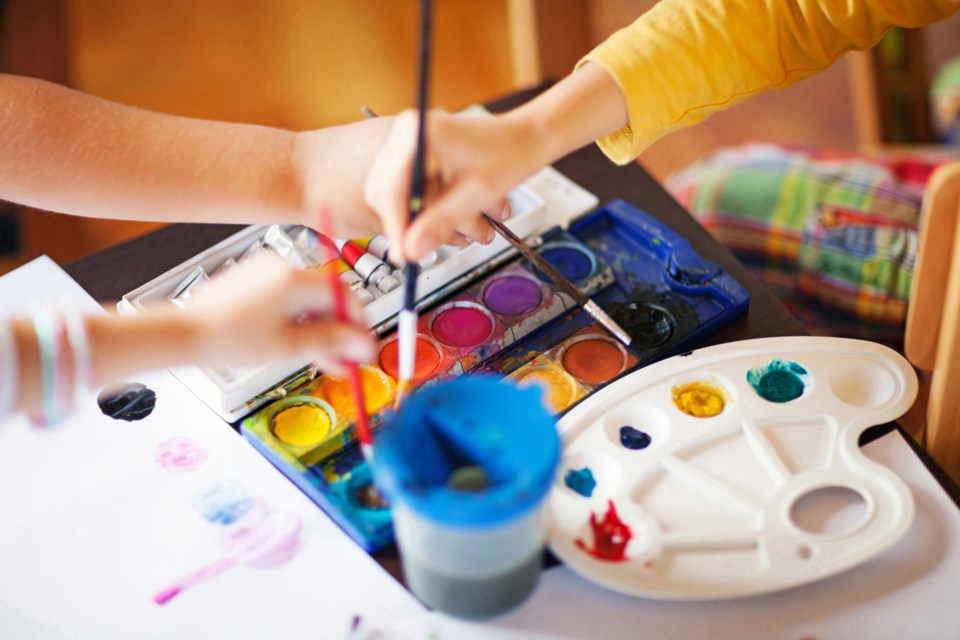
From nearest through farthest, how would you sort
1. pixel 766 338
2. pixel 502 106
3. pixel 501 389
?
1. pixel 501 389
2. pixel 766 338
3. pixel 502 106

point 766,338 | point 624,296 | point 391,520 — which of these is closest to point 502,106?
point 624,296

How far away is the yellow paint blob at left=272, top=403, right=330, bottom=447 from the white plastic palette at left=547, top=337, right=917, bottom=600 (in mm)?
200

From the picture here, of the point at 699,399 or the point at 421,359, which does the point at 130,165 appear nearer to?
the point at 421,359

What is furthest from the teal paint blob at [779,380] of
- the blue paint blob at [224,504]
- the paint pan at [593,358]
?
the blue paint blob at [224,504]

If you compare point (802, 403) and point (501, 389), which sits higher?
point (501, 389)

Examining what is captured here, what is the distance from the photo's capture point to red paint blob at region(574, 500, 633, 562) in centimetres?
71

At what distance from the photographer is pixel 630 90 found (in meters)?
0.81

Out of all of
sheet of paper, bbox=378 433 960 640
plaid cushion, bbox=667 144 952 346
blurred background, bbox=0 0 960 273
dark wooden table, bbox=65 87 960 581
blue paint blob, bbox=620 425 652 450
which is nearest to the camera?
sheet of paper, bbox=378 433 960 640

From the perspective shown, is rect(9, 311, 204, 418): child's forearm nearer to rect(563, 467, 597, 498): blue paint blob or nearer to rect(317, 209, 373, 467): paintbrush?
rect(317, 209, 373, 467): paintbrush

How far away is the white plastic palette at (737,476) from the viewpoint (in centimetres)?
70

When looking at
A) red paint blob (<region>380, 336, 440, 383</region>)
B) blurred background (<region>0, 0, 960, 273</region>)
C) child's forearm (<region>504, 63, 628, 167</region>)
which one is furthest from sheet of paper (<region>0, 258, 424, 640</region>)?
blurred background (<region>0, 0, 960, 273</region>)

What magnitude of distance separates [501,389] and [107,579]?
1.15ft

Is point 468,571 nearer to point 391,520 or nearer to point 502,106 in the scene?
point 391,520

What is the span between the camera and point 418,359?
0.87 meters
